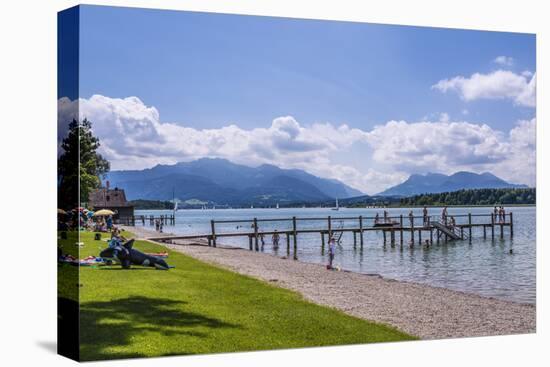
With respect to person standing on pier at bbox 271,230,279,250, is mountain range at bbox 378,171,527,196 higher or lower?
higher

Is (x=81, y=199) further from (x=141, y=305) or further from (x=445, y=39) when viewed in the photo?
(x=445, y=39)

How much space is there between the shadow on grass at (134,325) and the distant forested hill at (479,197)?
14.8 ft

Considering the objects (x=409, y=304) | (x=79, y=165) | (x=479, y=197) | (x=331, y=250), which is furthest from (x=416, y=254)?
(x=79, y=165)

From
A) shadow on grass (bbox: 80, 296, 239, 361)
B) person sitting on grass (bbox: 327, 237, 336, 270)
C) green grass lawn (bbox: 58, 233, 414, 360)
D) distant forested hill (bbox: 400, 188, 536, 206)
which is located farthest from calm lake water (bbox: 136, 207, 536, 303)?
shadow on grass (bbox: 80, 296, 239, 361)

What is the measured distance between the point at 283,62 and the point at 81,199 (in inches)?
152

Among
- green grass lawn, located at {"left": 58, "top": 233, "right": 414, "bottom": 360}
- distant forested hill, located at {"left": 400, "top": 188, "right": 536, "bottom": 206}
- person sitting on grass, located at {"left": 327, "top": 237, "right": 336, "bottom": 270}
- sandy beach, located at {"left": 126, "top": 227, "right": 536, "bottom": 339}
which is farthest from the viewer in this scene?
person sitting on grass, located at {"left": 327, "top": 237, "right": 336, "bottom": 270}

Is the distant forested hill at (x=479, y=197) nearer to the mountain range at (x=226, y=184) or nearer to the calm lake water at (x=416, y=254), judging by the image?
the calm lake water at (x=416, y=254)

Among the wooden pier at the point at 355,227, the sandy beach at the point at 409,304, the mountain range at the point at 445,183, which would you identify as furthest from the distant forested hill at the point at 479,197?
the sandy beach at the point at 409,304

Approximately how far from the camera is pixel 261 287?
39.6 feet

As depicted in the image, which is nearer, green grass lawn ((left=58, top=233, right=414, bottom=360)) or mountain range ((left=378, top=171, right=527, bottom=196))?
green grass lawn ((left=58, top=233, right=414, bottom=360))

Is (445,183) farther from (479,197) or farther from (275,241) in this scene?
(275,241)

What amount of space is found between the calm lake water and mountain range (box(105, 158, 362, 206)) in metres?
0.30

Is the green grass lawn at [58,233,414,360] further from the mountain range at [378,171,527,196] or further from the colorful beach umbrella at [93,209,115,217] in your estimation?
the mountain range at [378,171,527,196]

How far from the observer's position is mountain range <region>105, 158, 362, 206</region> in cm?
1081
